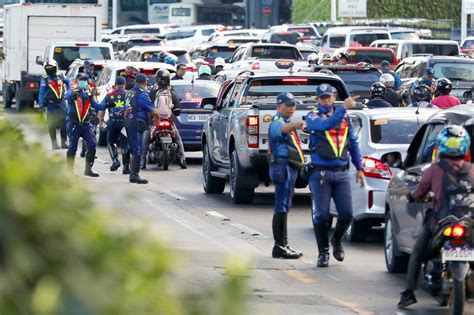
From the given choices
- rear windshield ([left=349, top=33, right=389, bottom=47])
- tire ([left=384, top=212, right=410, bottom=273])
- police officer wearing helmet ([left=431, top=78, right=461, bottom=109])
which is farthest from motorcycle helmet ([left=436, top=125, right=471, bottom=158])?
rear windshield ([left=349, top=33, right=389, bottom=47])

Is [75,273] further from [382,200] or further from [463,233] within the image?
[382,200]

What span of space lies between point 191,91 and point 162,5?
7694 cm

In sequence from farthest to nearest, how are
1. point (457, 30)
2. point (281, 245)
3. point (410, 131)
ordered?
point (457, 30) < point (410, 131) < point (281, 245)

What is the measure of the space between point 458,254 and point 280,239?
13.4 ft

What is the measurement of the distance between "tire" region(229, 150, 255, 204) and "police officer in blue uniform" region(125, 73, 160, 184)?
105 inches

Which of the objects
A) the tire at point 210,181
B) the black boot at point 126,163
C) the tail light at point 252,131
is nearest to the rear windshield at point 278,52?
the black boot at point 126,163

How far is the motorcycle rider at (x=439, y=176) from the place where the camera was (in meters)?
9.91

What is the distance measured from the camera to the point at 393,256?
1230cm

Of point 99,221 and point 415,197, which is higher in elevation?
point 99,221

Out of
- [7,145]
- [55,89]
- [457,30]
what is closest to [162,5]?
[457,30]

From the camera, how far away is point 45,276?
102 inches

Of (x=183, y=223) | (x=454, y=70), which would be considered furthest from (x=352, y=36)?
(x=183, y=223)

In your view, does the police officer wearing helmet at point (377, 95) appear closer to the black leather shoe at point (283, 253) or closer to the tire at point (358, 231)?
the tire at point (358, 231)

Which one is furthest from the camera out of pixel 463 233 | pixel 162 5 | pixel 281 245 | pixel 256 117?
pixel 162 5
